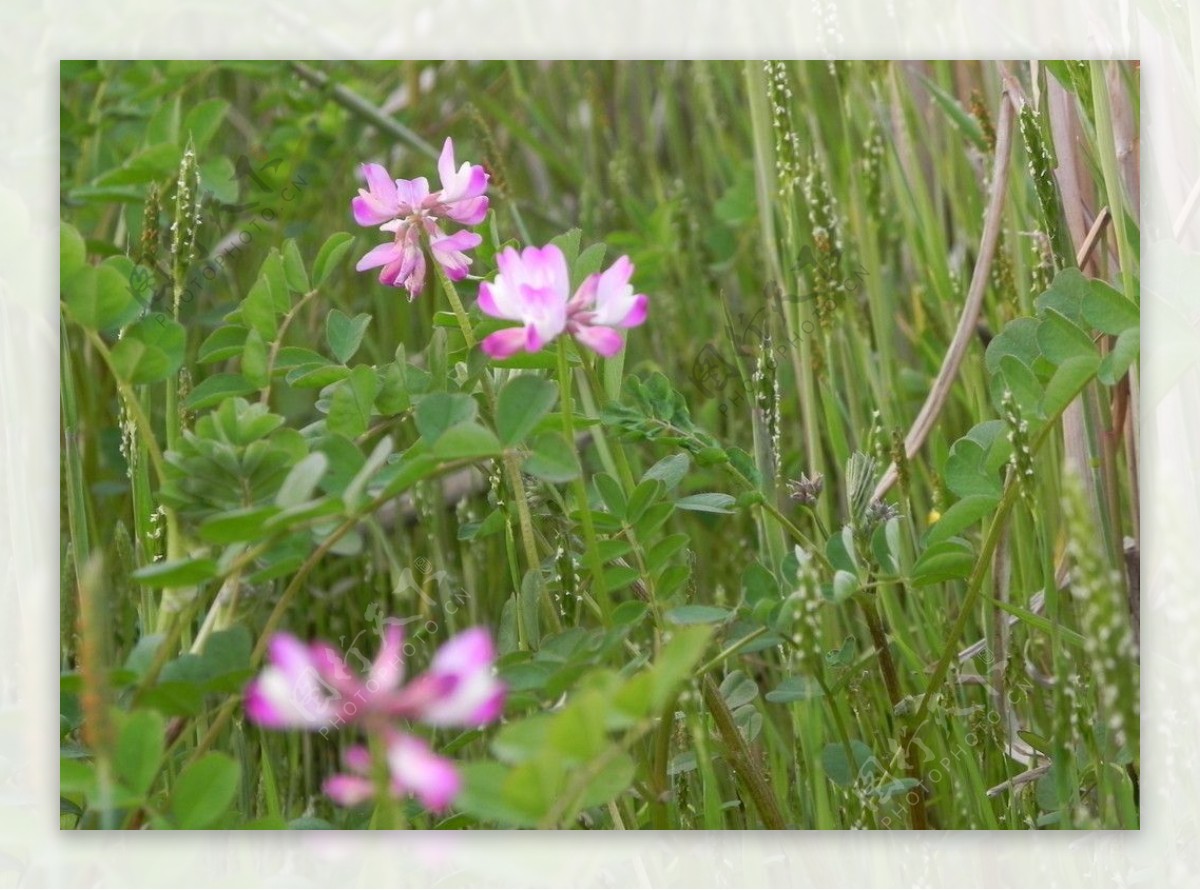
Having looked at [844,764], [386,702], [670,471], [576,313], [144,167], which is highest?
[144,167]

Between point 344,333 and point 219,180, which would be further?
point 219,180

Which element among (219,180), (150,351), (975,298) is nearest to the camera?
(150,351)

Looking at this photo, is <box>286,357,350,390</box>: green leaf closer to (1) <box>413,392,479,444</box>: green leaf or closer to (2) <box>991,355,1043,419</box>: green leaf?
(1) <box>413,392,479,444</box>: green leaf

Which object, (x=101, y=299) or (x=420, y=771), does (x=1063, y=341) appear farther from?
(x=101, y=299)

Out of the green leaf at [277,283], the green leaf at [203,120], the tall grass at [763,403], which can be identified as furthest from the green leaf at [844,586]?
the green leaf at [203,120]

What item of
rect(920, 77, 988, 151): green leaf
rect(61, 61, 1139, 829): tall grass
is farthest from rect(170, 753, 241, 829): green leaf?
rect(920, 77, 988, 151): green leaf

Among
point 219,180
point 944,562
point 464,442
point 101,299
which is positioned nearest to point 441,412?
point 464,442
